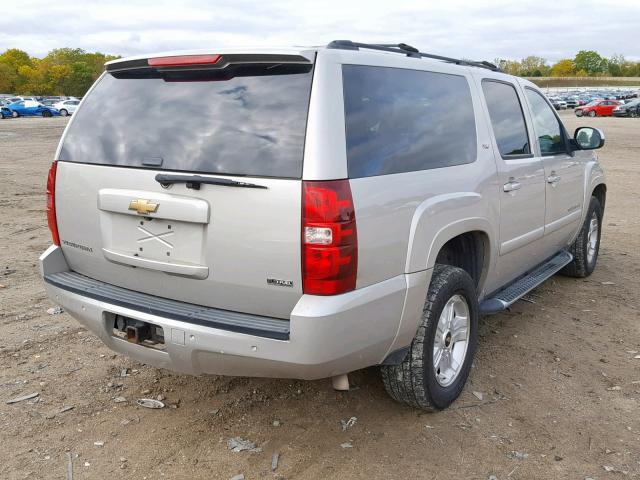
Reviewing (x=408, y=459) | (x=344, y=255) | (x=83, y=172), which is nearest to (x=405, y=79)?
(x=344, y=255)

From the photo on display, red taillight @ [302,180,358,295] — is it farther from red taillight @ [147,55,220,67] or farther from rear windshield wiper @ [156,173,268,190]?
red taillight @ [147,55,220,67]

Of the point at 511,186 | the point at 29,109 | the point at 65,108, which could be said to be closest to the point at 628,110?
the point at 65,108

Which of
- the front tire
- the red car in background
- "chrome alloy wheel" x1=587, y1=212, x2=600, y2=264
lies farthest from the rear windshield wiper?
the red car in background

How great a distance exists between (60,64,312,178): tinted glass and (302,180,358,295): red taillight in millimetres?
136

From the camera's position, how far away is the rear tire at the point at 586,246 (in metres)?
6.13

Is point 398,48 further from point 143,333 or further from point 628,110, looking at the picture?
point 628,110

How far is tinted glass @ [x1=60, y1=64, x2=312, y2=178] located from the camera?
2742 millimetres

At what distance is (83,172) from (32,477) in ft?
5.04

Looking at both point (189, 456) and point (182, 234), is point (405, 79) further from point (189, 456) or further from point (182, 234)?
point (189, 456)

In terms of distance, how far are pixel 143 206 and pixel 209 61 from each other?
750 mm

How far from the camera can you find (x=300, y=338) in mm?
2656

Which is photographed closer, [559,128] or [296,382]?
[296,382]

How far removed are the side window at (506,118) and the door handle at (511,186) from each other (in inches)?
7.3

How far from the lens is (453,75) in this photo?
385 cm
